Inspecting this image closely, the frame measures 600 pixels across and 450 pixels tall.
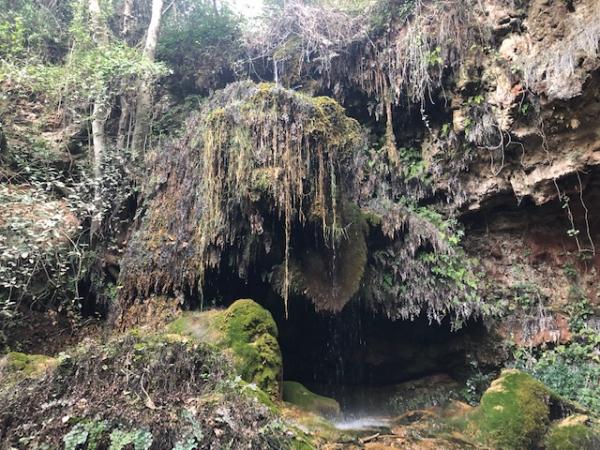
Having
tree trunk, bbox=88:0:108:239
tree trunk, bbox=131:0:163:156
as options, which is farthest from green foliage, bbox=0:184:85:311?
tree trunk, bbox=131:0:163:156

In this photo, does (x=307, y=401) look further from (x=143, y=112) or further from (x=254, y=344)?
(x=143, y=112)

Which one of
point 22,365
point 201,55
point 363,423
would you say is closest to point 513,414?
point 363,423

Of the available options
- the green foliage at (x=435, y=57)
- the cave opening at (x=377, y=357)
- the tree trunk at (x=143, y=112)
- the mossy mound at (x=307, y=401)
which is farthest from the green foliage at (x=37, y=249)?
the green foliage at (x=435, y=57)

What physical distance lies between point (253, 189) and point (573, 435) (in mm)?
5068

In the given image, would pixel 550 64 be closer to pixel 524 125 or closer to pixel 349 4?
pixel 524 125

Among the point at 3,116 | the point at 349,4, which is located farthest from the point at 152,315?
the point at 349,4

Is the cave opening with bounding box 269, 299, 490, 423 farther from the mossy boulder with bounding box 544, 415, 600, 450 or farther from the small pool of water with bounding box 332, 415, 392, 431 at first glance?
the mossy boulder with bounding box 544, 415, 600, 450

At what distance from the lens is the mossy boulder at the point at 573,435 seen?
466 centimetres

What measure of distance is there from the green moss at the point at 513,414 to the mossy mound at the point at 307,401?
6.27ft

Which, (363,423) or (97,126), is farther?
(97,126)

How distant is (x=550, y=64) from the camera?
6.88 metres

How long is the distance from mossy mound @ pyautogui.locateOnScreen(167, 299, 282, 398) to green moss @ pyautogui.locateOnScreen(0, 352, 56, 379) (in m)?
1.62

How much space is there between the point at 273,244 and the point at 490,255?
4994 millimetres

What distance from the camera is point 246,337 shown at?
16.9 ft
